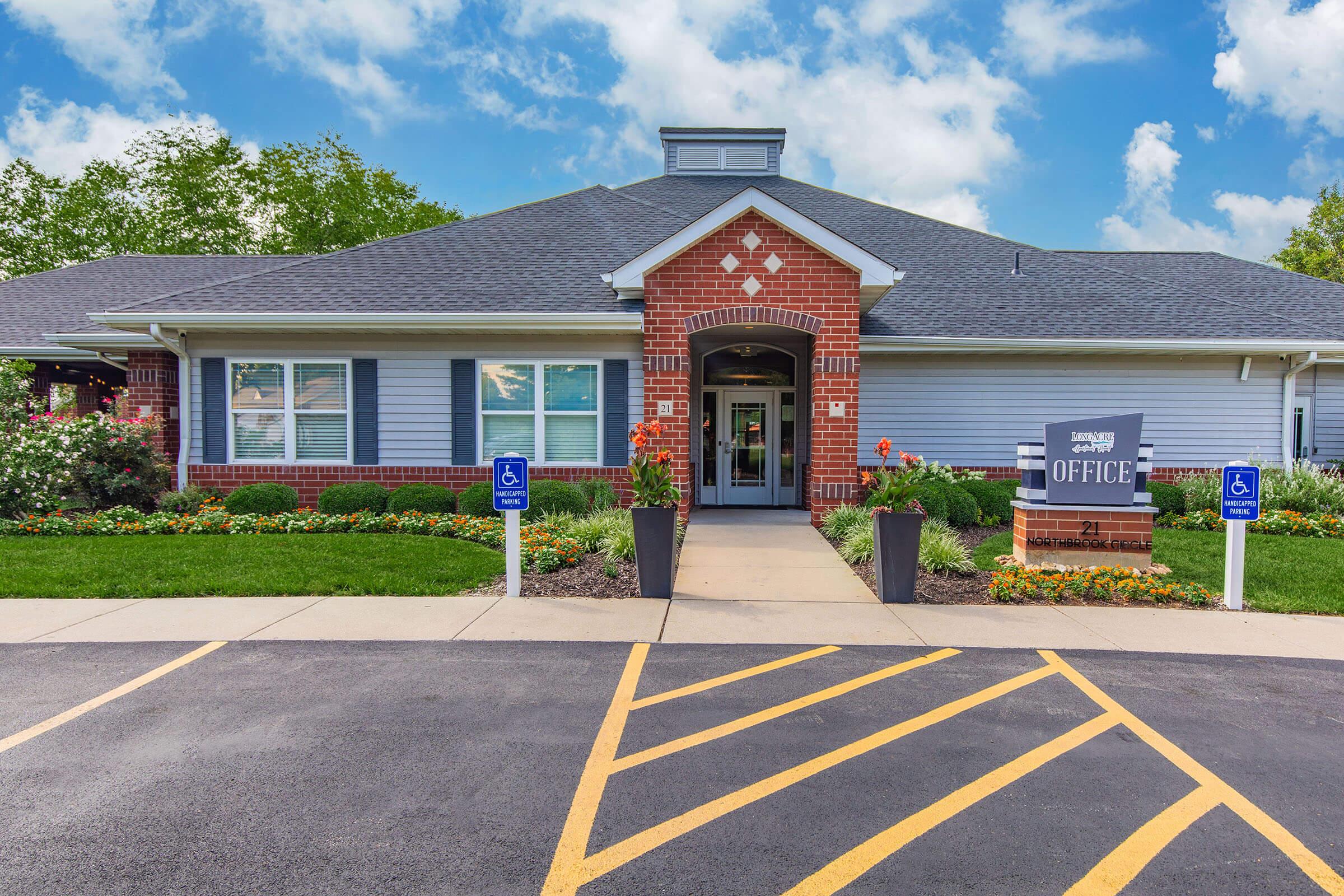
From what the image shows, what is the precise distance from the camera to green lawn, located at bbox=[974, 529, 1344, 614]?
6.80 metres

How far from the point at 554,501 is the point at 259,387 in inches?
218

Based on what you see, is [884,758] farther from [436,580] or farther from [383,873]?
[436,580]

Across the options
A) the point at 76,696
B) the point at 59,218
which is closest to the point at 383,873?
the point at 76,696

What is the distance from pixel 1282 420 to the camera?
12.4 m

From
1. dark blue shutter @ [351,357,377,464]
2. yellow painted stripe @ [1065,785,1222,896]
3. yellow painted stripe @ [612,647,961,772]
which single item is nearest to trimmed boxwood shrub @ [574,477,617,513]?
dark blue shutter @ [351,357,377,464]

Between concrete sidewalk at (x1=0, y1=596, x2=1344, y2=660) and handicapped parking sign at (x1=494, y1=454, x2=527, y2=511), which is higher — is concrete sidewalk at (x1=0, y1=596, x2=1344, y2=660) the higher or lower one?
the lower one

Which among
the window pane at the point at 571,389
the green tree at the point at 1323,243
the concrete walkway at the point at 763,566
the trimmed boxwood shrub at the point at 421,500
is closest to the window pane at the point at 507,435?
the window pane at the point at 571,389

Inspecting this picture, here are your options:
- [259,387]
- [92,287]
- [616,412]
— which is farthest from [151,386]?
[616,412]

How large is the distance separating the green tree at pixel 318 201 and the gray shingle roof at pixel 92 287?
15022 millimetres

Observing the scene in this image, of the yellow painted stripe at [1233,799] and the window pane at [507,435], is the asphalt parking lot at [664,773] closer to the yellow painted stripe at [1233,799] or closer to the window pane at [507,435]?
the yellow painted stripe at [1233,799]

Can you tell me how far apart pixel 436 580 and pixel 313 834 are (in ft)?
14.9

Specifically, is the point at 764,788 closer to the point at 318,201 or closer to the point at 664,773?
the point at 664,773

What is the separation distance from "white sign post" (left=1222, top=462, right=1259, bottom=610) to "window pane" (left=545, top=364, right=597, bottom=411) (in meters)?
8.20

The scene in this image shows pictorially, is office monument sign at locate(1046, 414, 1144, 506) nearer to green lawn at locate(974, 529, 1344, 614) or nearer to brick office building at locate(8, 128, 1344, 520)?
green lawn at locate(974, 529, 1344, 614)
